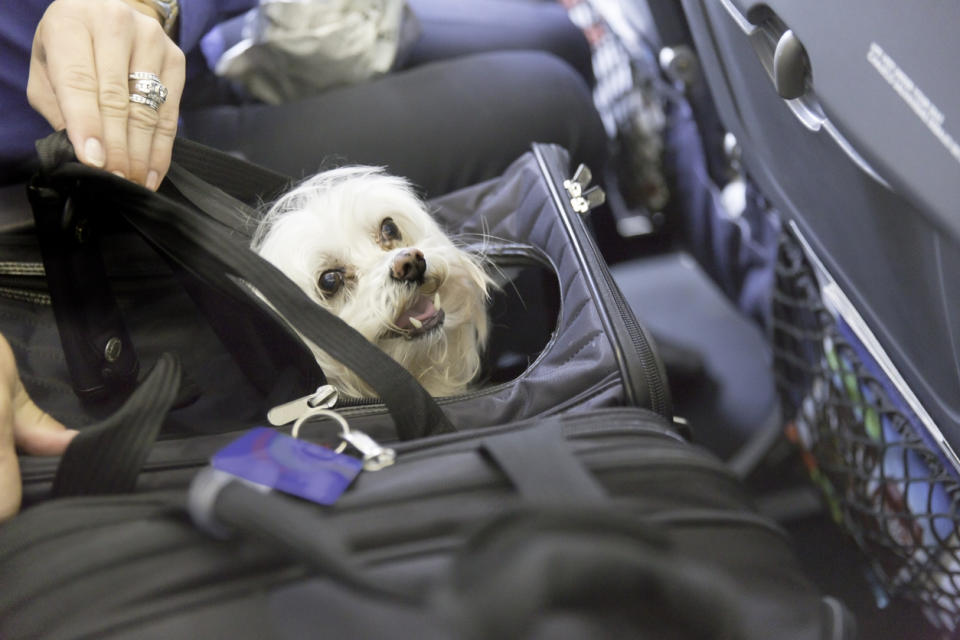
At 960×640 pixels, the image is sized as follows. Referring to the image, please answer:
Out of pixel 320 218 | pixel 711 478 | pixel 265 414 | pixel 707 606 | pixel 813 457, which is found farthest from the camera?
pixel 813 457

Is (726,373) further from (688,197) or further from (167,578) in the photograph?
(167,578)

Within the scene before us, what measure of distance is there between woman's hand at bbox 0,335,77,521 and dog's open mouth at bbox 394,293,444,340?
1.08ft

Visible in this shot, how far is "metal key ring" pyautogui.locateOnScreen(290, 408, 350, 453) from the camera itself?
491mm

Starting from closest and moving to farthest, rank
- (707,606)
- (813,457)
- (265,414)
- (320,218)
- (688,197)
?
1. (707,606)
2. (265,414)
3. (320,218)
4. (813,457)
5. (688,197)

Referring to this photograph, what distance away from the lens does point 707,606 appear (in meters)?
0.35

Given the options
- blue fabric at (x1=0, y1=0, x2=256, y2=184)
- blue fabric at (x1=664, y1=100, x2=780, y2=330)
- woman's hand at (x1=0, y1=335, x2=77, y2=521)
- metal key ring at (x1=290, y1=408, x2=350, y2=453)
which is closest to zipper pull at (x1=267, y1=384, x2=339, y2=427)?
metal key ring at (x1=290, y1=408, x2=350, y2=453)

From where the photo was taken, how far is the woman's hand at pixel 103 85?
0.58 m

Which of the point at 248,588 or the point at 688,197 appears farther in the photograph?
the point at 688,197

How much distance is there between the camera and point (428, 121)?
0.94m

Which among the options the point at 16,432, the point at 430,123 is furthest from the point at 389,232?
the point at 16,432

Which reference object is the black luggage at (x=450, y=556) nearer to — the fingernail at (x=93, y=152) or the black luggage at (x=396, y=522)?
the black luggage at (x=396, y=522)

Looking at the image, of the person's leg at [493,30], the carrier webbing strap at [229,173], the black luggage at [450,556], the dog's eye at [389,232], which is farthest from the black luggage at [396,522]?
the person's leg at [493,30]

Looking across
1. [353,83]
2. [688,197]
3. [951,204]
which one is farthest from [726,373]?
[951,204]

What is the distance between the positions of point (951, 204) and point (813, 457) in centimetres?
55
